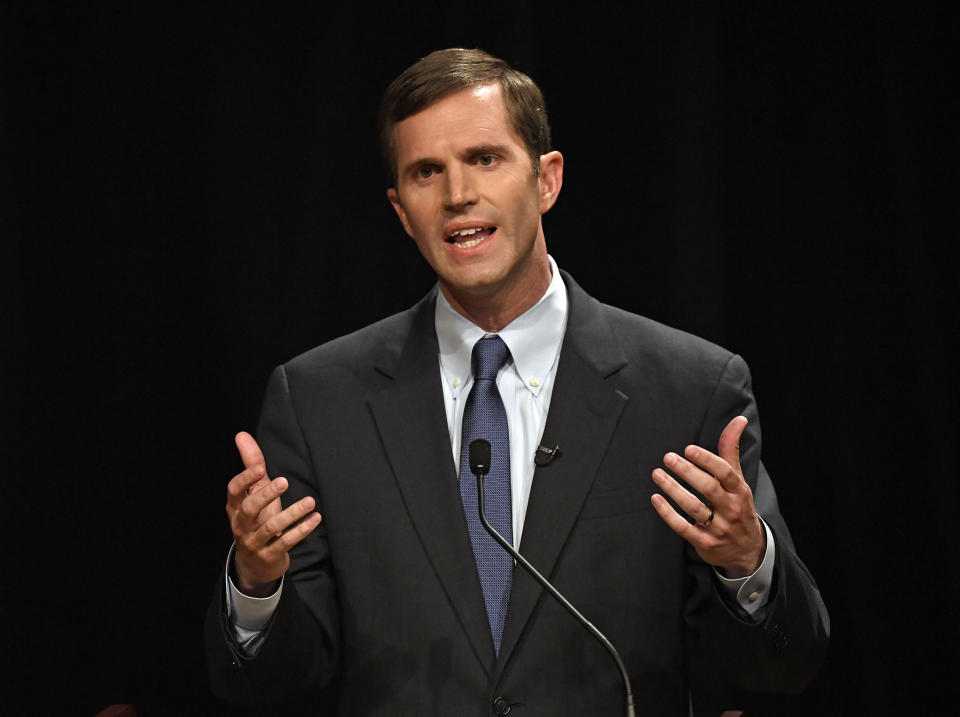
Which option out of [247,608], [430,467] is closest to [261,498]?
[247,608]

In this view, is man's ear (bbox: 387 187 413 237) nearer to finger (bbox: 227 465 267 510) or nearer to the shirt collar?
the shirt collar

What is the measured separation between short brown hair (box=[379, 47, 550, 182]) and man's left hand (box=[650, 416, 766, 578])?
0.73m

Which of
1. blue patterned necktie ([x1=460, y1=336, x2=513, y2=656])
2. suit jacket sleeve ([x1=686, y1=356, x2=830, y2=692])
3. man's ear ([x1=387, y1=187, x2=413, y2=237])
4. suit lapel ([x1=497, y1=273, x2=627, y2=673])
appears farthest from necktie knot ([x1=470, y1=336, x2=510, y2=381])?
suit jacket sleeve ([x1=686, y1=356, x2=830, y2=692])

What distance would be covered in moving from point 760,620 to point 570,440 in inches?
17.0

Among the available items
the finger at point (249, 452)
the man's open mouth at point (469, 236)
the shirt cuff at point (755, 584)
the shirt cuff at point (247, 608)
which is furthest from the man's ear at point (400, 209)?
the shirt cuff at point (755, 584)

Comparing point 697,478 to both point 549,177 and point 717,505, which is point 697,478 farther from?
point 549,177

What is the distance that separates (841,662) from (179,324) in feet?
5.69

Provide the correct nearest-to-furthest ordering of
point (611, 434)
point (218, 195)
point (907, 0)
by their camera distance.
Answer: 1. point (611, 434)
2. point (907, 0)
3. point (218, 195)

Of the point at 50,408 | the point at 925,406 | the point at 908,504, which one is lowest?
the point at 908,504

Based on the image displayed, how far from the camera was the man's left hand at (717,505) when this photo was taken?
1.58 meters

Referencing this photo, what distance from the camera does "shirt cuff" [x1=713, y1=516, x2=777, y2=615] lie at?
1729mm

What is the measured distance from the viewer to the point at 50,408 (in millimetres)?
2705

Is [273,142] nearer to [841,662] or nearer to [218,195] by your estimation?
[218,195]

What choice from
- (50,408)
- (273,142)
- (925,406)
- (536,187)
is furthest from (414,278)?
(925,406)
